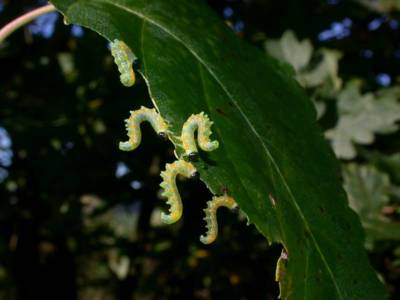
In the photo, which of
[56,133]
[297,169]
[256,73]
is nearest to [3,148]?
[56,133]

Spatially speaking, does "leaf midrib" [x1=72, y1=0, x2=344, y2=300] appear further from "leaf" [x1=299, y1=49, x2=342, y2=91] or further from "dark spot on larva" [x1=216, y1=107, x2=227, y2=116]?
"leaf" [x1=299, y1=49, x2=342, y2=91]

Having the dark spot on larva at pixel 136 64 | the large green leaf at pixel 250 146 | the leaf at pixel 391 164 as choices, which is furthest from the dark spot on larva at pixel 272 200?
the leaf at pixel 391 164

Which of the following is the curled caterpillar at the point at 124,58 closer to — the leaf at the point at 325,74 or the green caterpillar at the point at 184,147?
the green caterpillar at the point at 184,147

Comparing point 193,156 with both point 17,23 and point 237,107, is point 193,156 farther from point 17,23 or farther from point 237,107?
point 17,23

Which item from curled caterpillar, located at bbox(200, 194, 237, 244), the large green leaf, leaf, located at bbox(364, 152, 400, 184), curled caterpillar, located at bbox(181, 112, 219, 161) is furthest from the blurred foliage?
curled caterpillar, located at bbox(181, 112, 219, 161)

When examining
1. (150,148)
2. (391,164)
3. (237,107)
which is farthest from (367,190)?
(237,107)

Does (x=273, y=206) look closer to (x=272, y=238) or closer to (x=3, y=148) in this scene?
(x=272, y=238)

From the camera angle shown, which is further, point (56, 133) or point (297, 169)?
point (56, 133)
